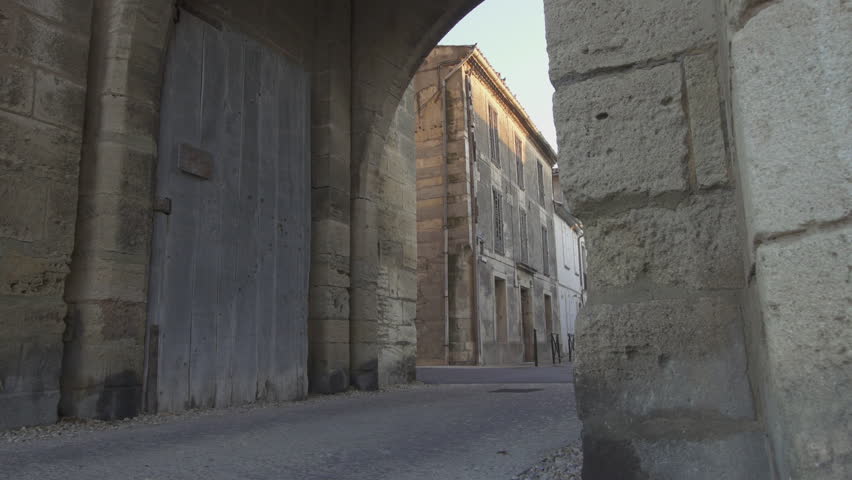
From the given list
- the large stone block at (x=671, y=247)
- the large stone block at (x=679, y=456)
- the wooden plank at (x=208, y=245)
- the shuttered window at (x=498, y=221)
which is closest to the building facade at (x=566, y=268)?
the shuttered window at (x=498, y=221)

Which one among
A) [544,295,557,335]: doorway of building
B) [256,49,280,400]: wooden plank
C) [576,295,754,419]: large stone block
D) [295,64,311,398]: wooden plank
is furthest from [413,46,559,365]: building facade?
[576,295,754,419]: large stone block

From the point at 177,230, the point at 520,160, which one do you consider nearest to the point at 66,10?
the point at 177,230

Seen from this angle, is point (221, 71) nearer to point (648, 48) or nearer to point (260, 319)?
point (260, 319)

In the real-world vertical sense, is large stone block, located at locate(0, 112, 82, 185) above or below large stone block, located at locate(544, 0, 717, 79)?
above

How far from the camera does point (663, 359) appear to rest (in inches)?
60.9

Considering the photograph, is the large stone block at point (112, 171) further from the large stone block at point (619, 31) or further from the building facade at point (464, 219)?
the building facade at point (464, 219)

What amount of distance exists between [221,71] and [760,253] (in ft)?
13.6

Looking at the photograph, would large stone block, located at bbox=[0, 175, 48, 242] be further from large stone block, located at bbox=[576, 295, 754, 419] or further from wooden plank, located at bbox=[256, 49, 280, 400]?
large stone block, located at bbox=[576, 295, 754, 419]

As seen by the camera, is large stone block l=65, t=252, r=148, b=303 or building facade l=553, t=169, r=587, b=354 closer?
large stone block l=65, t=252, r=148, b=303

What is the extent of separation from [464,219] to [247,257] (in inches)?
355

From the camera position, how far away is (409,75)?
594cm

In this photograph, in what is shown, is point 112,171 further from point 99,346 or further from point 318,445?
point 318,445

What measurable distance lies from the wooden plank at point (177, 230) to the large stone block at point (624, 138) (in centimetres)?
297

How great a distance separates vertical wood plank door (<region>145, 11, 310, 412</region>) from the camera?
12.9 ft
